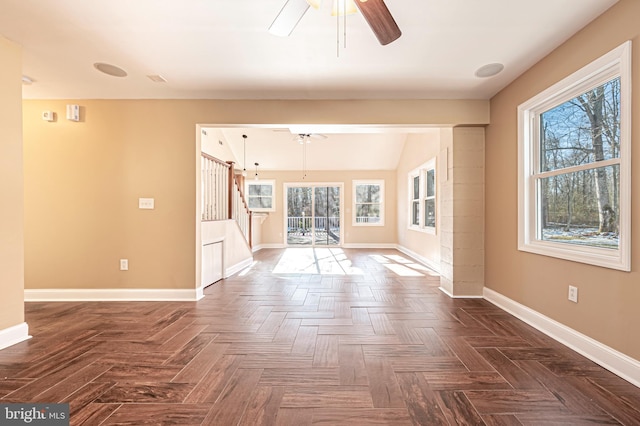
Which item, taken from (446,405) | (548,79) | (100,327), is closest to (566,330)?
(446,405)

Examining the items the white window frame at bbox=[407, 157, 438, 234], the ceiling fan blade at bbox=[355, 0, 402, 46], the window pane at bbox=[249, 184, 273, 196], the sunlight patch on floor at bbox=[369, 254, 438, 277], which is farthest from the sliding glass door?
the ceiling fan blade at bbox=[355, 0, 402, 46]

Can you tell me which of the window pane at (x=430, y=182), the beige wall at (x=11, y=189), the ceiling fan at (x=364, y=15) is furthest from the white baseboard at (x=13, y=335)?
the window pane at (x=430, y=182)

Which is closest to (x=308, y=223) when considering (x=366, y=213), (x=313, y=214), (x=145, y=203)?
(x=313, y=214)

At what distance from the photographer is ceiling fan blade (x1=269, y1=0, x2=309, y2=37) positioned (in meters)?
1.59

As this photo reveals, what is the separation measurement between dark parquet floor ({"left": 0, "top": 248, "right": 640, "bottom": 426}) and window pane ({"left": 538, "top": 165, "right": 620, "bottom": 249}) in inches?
33.9

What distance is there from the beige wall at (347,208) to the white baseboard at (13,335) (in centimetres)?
635

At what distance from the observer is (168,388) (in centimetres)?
169

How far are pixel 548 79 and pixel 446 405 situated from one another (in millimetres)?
2674

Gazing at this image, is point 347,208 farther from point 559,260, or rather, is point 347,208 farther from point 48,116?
point 48,116

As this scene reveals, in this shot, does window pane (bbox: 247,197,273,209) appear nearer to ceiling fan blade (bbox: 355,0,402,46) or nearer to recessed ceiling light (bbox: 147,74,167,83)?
recessed ceiling light (bbox: 147,74,167,83)

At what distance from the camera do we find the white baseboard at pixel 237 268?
4.68 m

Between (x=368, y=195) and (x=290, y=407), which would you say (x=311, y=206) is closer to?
(x=368, y=195)

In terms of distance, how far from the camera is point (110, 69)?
279 centimetres

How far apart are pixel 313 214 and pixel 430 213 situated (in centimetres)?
378
